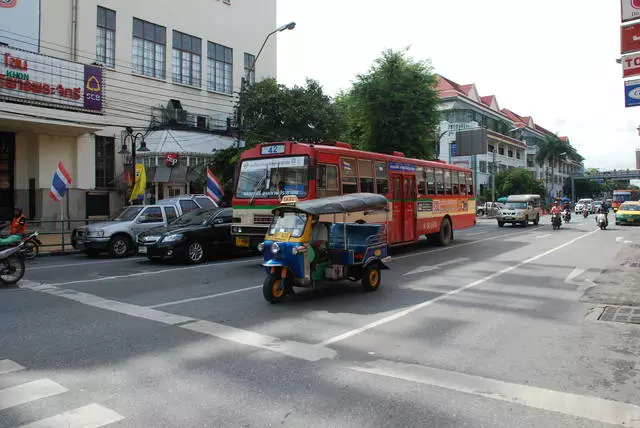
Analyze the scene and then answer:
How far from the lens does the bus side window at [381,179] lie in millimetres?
14953

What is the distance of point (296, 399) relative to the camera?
439 cm

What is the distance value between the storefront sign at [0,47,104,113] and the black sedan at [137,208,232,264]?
40.8 ft

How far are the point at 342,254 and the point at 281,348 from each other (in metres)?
3.35

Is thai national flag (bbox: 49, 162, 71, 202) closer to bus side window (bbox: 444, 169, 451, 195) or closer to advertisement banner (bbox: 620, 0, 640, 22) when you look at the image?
bus side window (bbox: 444, 169, 451, 195)

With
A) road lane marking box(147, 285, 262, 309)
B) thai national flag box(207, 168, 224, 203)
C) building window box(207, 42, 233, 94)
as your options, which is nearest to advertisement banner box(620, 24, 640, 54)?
road lane marking box(147, 285, 262, 309)

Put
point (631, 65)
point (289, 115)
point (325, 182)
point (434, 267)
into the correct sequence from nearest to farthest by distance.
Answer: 1. point (631, 65)
2. point (325, 182)
3. point (434, 267)
4. point (289, 115)

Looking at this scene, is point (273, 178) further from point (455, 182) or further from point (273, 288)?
point (455, 182)

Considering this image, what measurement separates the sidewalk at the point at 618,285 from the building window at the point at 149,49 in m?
27.0

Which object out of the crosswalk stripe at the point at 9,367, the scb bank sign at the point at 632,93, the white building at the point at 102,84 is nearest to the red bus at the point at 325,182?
A: the scb bank sign at the point at 632,93

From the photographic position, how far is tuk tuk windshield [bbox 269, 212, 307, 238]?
334 inches

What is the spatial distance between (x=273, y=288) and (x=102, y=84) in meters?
21.3

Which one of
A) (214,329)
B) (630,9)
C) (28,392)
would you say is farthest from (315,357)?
(630,9)

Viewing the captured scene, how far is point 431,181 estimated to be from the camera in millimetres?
18172

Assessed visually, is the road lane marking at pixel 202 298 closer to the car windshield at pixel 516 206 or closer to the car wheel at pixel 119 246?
the car wheel at pixel 119 246
